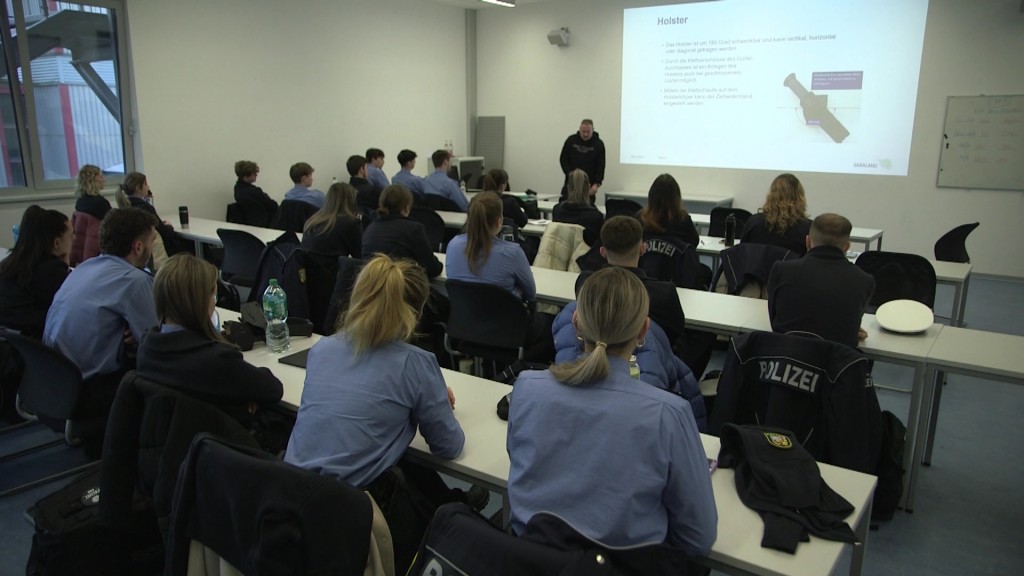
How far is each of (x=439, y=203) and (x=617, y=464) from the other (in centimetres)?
609

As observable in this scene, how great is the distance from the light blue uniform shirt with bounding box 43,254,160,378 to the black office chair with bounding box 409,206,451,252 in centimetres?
339

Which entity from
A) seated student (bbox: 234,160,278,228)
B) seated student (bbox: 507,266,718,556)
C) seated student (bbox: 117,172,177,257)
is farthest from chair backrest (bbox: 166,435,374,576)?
seated student (bbox: 234,160,278,228)

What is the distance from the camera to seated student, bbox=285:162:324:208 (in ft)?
20.6

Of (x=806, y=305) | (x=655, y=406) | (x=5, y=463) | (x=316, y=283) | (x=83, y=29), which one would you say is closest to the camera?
(x=655, y=406)

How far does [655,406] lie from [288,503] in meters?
0.77

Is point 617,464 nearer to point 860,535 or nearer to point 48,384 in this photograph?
point 860,535

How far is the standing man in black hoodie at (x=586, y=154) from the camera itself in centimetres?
877

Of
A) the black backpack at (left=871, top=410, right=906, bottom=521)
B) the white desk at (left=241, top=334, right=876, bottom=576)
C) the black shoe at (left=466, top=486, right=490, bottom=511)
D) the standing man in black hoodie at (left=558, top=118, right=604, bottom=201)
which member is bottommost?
the black backpack at (left=871, top=410, right=906, bottom=521)

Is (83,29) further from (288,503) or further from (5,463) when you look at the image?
(288,503)

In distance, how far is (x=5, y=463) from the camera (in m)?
3.32

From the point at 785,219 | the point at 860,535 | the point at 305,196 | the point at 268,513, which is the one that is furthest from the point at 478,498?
the point at 305,196

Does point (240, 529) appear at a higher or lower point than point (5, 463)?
higher

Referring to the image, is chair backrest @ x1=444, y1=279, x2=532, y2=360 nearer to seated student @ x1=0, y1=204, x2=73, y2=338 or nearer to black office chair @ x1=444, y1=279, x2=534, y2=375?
black office chair @ x1=444, y1=279, x2=534, y2=375

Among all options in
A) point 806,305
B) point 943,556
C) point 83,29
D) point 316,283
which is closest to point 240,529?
point 806,305
